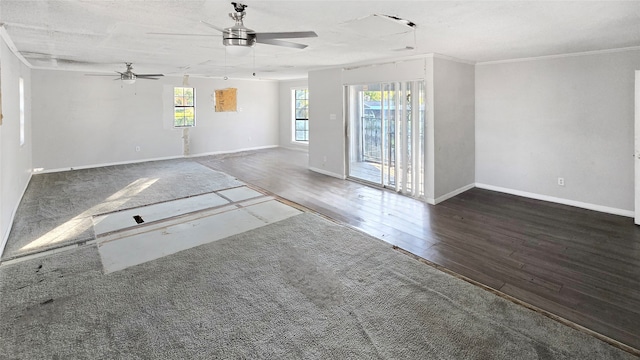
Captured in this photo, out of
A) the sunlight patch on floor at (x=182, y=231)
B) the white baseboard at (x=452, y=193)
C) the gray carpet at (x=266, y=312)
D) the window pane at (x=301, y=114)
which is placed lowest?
the gray carpet at (x=266, y=312)

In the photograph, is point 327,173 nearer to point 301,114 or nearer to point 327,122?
point 327,122

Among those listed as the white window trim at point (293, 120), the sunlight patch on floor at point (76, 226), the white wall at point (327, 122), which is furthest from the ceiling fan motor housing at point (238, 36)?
the white window trim at point (293, 120)

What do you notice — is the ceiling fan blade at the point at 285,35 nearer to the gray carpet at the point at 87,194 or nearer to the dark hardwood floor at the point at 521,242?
the dark hardwood floor at the point at 521,242

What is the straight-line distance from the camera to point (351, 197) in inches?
219

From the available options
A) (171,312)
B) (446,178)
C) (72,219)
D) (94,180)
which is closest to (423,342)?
(171,312)

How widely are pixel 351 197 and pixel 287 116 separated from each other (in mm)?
6666

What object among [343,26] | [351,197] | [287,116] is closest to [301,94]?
[287,116]

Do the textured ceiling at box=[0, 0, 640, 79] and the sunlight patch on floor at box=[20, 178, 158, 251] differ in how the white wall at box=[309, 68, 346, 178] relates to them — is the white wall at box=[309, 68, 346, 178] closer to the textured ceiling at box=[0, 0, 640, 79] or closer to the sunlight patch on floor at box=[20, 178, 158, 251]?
the textured ceiling at box=[0, 0, 640, 79]

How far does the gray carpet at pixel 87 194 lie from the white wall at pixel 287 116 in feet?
12.2

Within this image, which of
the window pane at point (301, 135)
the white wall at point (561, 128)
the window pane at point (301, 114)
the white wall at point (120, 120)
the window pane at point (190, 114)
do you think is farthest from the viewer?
the window pane at point (301, 135)

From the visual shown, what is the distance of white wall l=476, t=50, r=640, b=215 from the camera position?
4496 millimetres

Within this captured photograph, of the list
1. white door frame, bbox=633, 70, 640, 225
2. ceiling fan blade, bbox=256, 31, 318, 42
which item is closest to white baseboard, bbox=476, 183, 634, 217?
white door frame, bbox=633, 70, 640, 225

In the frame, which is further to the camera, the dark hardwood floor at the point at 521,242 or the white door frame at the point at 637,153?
the white door frame at the point at 637,153

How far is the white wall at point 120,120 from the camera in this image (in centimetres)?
746
